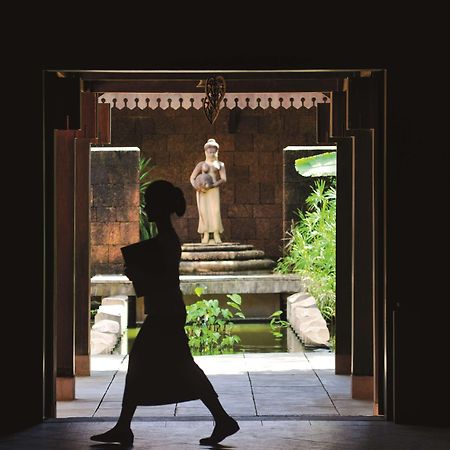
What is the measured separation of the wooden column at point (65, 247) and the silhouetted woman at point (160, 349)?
8.97ft

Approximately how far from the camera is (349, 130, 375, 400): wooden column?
28.6 ft

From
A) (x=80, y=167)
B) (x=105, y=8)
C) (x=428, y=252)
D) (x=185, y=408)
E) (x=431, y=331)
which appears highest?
(x=105, y=8)

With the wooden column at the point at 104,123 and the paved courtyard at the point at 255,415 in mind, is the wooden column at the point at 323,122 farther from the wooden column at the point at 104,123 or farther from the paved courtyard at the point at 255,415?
the paved courtyard at the point at 255,415

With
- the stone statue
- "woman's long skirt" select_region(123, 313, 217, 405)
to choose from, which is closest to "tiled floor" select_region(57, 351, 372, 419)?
"woman's long skirt" select_region(123, 313, 217, 405)

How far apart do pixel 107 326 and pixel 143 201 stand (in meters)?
7.04

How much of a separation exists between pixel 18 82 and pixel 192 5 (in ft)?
3.53

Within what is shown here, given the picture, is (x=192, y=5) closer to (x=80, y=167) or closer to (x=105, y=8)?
(x=105, y=8)

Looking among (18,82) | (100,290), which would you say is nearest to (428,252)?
(18,82)

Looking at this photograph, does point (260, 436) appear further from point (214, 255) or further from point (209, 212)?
point (209, 212)

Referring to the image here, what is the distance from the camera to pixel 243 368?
393 inches

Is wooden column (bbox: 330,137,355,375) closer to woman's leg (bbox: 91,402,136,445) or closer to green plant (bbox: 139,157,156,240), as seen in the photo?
woman's leg (bbox: 91,402,136,445)

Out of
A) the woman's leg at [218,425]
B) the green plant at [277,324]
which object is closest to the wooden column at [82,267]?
the woman's leg at [218,425]

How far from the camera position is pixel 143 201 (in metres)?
19.3

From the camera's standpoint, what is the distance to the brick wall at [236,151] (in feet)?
69.8
